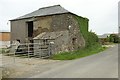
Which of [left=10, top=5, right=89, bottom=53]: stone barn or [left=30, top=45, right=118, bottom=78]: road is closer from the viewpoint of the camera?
[left=30, top=45, right=118, bottom=78]: road

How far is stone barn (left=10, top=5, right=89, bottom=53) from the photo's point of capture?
1961 centimetres

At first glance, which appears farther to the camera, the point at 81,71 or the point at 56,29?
the point at 56,29

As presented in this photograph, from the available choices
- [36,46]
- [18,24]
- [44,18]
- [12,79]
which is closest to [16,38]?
[18,24]

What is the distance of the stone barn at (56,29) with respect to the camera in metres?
19.6

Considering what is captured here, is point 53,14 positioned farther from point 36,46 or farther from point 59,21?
point 36,46

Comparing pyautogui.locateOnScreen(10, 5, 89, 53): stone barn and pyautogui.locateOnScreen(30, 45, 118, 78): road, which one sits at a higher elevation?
pyautogui.locateOnScreen(10, 5, 89, 53): stone barn

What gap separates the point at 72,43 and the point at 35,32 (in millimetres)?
5138

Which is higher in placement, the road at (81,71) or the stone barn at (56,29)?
the stone barn at (56,29)

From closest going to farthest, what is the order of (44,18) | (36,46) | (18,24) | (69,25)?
(36,46)
(69,25)
(44,18)
(18,24)

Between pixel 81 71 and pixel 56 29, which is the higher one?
pixel 56 29

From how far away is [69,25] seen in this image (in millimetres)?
20859

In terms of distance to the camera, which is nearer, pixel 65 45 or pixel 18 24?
pixel 65 45

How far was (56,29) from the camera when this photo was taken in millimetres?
21172

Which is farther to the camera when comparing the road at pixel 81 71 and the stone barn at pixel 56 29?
the stone barn at pixel 56 29
